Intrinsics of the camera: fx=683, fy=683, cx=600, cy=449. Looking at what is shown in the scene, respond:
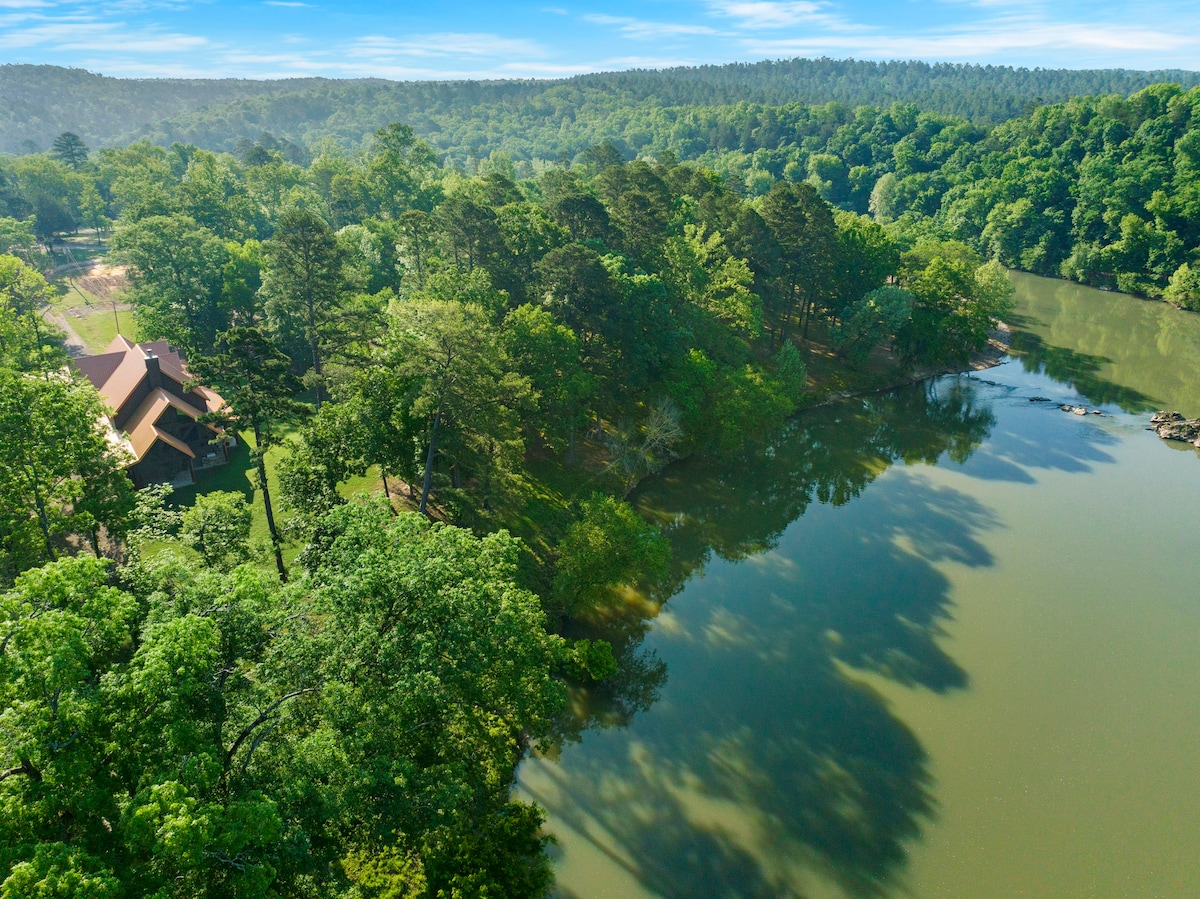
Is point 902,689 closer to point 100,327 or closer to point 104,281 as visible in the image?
point 100,327

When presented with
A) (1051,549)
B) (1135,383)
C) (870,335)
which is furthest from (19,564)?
(1135,383)

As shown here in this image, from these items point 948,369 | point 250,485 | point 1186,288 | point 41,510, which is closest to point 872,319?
point 948,369

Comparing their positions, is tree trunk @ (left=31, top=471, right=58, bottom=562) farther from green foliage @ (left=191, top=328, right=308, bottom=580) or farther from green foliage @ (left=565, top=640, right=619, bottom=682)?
green foliage @ (left=565, top=640, right=619, bottom=682)

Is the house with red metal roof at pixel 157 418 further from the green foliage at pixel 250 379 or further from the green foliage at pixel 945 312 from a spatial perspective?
the green foliage at pixel 945 312

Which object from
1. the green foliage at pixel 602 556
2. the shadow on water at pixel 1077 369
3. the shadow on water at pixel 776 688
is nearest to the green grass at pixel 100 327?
the green foliage at pixel 602 556

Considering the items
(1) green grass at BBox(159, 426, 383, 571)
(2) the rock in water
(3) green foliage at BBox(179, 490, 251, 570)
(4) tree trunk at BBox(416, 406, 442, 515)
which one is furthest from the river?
(1) green grass at BBox(159, 426, 383, 571)

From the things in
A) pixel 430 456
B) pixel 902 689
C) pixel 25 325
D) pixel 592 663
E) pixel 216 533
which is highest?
pixel 216 533
